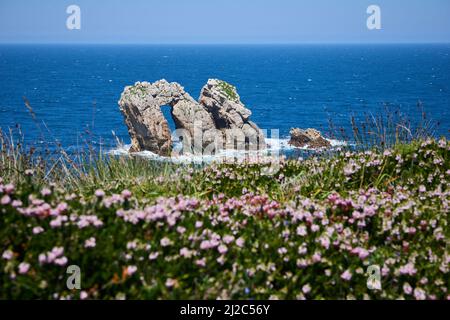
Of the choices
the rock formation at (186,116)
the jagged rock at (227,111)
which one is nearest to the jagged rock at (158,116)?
the rock formation at (186,116)

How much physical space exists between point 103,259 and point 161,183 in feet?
11.1

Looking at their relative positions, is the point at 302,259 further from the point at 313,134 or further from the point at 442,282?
the point at 313,134

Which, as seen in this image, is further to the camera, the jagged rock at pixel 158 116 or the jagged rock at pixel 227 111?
the jagged rock at pixel 227 111

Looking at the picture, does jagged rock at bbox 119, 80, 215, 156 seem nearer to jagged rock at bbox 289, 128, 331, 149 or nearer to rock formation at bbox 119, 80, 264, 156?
rock formation at bbox 119, 80, 264, 156

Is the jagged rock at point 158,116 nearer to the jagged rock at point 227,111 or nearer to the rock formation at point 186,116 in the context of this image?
the rock formation at point 186,116

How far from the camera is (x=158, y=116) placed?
5638cm

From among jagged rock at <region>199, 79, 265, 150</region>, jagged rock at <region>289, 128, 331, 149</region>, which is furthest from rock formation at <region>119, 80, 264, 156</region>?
jagged rock at <region>289, 128, 331, 149</region>

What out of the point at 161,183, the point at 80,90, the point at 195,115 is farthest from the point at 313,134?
the point at 80,90

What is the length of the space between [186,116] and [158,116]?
14.5 ft

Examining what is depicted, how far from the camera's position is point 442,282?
14.0 ft

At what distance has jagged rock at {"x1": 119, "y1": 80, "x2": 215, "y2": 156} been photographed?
185ft

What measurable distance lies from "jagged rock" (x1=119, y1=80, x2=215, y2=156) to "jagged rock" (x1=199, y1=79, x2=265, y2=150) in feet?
3.91

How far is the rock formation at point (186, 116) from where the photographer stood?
56.5m

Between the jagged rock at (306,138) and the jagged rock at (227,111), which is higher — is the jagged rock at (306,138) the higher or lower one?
the lower one
